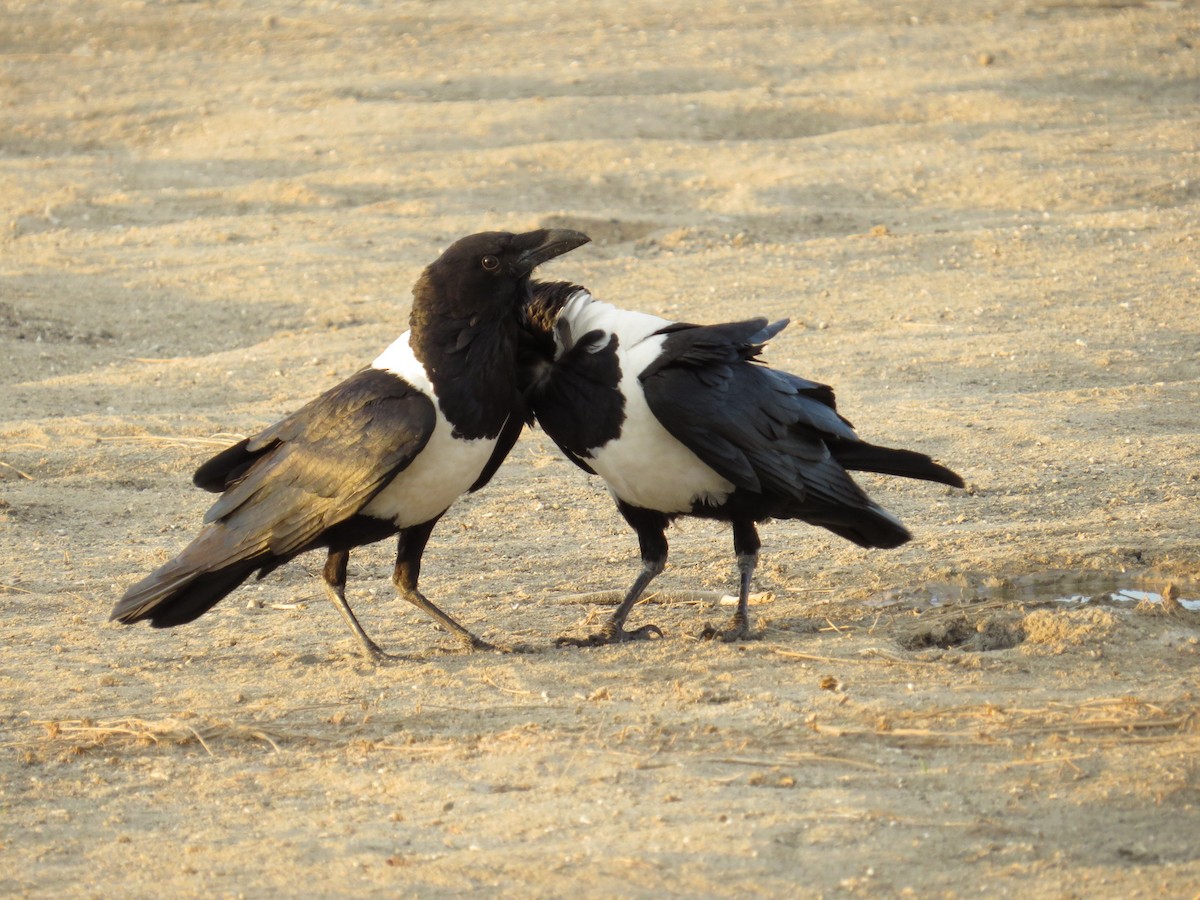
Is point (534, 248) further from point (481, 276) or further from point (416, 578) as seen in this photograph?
point (416, 578)

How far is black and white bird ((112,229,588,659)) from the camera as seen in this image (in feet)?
16.5

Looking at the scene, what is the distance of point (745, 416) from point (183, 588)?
190cm

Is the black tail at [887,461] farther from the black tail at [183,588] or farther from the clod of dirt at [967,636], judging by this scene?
the black tail at [183,588]

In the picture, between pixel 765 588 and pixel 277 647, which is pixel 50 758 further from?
pixel 765 588

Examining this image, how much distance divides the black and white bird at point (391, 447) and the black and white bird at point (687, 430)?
174 mm

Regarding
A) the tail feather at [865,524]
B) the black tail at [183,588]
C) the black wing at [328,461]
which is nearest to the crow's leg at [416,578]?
the black wing at [328,461]

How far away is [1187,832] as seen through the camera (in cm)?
370

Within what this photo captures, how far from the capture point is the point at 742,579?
543 cm

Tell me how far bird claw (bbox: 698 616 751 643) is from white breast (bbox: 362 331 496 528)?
95cm

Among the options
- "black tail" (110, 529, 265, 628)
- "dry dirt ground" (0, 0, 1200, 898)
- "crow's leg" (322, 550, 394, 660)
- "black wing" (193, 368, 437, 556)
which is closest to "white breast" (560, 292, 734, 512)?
"dry dirt ground" (0, 0, 1200, 898)

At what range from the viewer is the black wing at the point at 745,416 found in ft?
16.8

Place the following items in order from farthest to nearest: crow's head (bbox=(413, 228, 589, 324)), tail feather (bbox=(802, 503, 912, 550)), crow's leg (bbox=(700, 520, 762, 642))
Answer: tail feather (bbox=(802, 503, 912, 550)) < crow's leg (bbox=(700, 520, 762, 642)) < crow's head (bbox=(413, 228, 589, 324))

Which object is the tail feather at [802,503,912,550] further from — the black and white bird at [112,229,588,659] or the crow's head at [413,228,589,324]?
the crow's head at [413,228,589,324]

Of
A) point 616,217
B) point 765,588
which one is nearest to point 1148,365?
point 765,588
